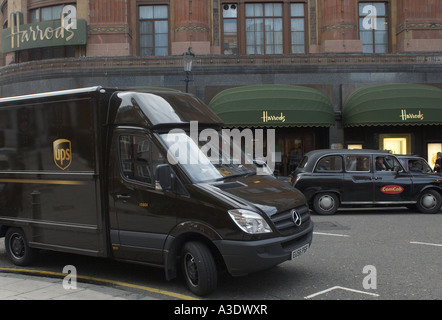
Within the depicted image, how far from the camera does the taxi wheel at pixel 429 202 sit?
1326 cm

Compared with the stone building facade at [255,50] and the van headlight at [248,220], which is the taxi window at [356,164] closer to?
the stone building facade at [255,50]

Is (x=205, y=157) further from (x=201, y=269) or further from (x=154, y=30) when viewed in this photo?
(x=154, y=30)

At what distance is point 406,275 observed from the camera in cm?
638

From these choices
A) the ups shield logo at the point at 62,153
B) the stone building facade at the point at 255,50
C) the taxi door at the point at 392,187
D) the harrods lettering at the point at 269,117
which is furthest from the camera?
the stone building facade at the point at 255,50

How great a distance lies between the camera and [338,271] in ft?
21.8

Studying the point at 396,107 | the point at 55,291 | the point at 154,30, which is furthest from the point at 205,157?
the point at 154,30

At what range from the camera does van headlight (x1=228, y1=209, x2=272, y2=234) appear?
5328mm

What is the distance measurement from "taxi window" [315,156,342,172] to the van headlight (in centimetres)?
842

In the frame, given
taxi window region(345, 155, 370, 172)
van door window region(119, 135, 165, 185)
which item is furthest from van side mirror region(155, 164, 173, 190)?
taxi window region(345, 155, 370, 172)

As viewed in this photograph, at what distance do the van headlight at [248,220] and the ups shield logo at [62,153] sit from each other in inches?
109

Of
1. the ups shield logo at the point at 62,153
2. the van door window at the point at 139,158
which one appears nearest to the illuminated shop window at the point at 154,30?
the ups shield logo at the point at 62,153
